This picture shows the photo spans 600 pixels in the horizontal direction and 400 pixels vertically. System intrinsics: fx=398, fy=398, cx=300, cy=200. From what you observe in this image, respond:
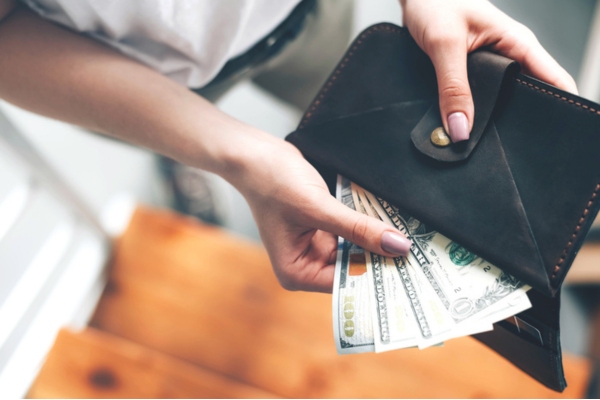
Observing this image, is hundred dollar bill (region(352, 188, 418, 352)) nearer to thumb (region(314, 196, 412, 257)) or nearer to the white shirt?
thumb (region(314, 196, 412, 257))

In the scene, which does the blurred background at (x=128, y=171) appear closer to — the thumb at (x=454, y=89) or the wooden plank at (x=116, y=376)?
the wooden plank at (x=116, y=376)

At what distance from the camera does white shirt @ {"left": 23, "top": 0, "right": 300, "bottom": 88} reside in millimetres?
469

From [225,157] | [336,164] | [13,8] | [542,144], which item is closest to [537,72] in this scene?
[542,144]

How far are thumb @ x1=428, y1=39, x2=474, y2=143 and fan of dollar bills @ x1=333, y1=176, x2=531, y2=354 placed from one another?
12 cm

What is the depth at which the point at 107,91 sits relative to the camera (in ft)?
1.73

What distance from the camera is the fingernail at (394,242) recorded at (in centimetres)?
47

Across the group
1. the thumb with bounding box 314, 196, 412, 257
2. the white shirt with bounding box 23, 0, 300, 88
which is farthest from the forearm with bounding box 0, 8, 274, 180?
the thumb with bounding box 314, 196, 412, 257

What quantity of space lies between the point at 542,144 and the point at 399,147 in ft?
0.51

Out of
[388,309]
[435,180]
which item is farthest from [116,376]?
[435,180]

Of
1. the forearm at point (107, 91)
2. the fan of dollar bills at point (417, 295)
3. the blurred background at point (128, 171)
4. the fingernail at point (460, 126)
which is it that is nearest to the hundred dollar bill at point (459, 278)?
the fan of dollar bills at point (417, 295)

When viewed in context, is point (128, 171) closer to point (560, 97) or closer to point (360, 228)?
point (360, 228)

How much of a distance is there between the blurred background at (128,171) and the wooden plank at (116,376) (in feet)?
A: 0.18

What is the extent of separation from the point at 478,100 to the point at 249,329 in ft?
2.68

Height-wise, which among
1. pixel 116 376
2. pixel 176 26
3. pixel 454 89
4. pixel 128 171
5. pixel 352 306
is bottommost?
pixel 116 376
